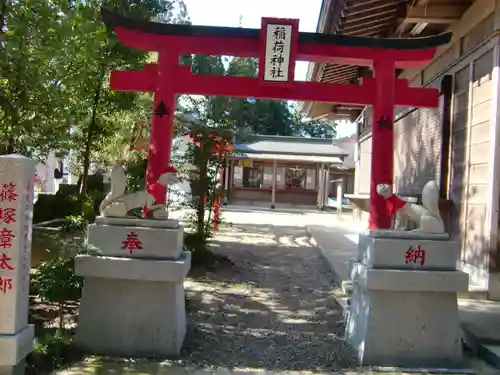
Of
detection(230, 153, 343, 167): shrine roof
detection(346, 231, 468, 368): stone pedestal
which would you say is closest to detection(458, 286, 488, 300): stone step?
detection(346, 231, 468, 368): stone pedestal

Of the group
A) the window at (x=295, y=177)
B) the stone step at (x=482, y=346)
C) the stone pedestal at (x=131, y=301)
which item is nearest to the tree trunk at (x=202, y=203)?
the stone pedestal at (x=131, y=301)

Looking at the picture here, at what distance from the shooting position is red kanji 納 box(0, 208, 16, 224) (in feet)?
10.2

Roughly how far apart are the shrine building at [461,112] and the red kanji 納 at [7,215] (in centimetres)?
450

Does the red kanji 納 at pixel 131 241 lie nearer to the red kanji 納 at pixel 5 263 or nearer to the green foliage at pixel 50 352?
the green foliage at pixel 50 352

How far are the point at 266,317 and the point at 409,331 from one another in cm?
190

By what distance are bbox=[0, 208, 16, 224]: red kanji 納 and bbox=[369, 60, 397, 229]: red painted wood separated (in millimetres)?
3551

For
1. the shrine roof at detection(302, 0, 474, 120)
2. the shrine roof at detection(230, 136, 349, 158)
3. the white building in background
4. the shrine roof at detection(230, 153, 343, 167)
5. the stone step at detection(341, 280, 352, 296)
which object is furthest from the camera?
the shrine roof at detection(230, 136, 349, 158)

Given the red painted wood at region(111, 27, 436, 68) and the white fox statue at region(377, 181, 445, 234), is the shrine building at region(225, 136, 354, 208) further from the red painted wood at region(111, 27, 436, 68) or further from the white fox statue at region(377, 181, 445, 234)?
the white fox statue at region(377, 181, 445, 234)

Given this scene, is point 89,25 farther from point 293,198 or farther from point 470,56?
point 293,198

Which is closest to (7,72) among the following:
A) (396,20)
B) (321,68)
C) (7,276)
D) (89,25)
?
(89,25)

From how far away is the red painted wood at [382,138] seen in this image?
5.23 metres

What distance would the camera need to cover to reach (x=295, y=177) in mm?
28047

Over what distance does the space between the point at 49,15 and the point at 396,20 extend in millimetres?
5037

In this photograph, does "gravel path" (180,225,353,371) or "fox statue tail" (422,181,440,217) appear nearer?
"fox statue tail" (422,181,440,217)
